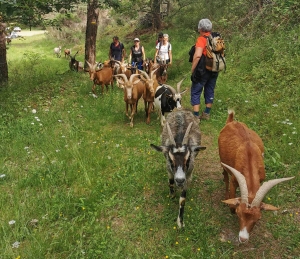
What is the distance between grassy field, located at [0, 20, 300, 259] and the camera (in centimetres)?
390

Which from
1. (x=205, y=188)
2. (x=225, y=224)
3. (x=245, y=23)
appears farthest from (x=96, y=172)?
(x=245, y=23)

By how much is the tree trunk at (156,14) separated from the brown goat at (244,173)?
16.5 m

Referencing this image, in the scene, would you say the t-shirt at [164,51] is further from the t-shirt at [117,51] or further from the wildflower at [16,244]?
the wildflower at [16,244]

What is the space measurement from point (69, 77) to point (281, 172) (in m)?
8.85

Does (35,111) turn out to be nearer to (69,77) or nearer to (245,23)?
(69,77)

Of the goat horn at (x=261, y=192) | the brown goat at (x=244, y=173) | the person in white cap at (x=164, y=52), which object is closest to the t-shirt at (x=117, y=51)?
the person in white cap at (x=164, y=52)

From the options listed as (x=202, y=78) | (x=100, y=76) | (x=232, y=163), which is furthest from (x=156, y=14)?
(x=232, y=163)

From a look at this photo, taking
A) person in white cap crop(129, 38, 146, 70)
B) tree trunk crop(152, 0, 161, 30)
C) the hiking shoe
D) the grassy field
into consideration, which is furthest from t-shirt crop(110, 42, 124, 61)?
tree trunk crop(152, 0, 161, 30)

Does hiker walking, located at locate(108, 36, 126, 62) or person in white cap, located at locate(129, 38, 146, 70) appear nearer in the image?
person in white cap, located at locate(129, 38, 146, 70)

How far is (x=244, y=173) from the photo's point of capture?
384cm

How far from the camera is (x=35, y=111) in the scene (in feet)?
25.9

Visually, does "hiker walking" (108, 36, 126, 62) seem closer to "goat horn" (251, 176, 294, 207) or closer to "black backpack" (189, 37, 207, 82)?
"black backpack" (189, 37, 207, 82)

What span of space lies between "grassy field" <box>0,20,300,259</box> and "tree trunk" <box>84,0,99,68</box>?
389 cm

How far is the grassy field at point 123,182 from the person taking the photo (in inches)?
153
